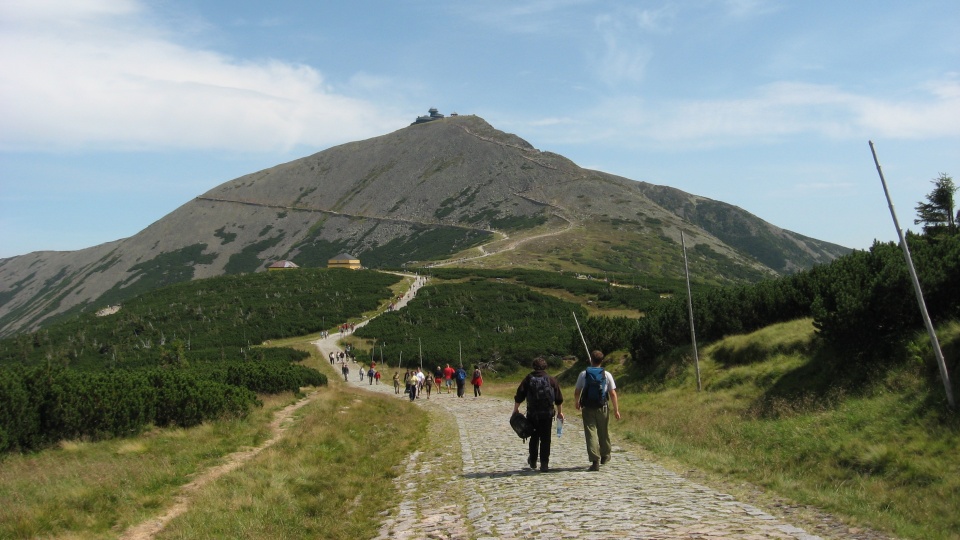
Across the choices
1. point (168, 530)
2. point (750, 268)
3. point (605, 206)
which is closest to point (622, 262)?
point (750, 268)

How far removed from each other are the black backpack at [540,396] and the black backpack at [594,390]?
0.53 meters

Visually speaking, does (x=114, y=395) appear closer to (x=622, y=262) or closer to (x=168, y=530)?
(x=168, y=530)

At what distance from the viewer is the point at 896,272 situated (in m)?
15.4

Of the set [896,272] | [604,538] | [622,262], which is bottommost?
[604,538]

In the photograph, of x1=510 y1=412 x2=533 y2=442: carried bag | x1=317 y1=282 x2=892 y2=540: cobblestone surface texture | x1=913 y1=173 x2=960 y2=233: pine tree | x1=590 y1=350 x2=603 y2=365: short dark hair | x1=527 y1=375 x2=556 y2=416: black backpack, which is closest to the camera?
x1=317 y1=282 x2=892 y2=540: cobblestone surface texture

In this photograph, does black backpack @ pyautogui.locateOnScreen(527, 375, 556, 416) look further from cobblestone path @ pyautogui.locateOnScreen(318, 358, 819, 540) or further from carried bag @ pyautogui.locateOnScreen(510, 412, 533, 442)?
cobblestone path @ pyautogui.locateOnScreen(318, 358, 819, 540)

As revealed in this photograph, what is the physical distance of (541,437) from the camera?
445 inches

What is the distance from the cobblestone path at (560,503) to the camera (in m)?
7.19

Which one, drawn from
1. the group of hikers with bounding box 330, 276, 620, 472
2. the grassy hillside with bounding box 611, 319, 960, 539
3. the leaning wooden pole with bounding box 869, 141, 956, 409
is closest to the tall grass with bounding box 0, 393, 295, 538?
the group of hikers with bounding box 330, 276, 620, 472

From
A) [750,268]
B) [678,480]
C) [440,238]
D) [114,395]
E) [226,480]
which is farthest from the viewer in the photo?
[440,238]

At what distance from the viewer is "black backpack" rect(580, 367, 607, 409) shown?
11008 millimetres

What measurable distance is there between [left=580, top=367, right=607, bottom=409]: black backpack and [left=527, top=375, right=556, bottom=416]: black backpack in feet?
1.75

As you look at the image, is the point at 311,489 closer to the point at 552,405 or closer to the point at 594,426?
the point at 552,405

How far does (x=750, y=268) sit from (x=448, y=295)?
91907mm
